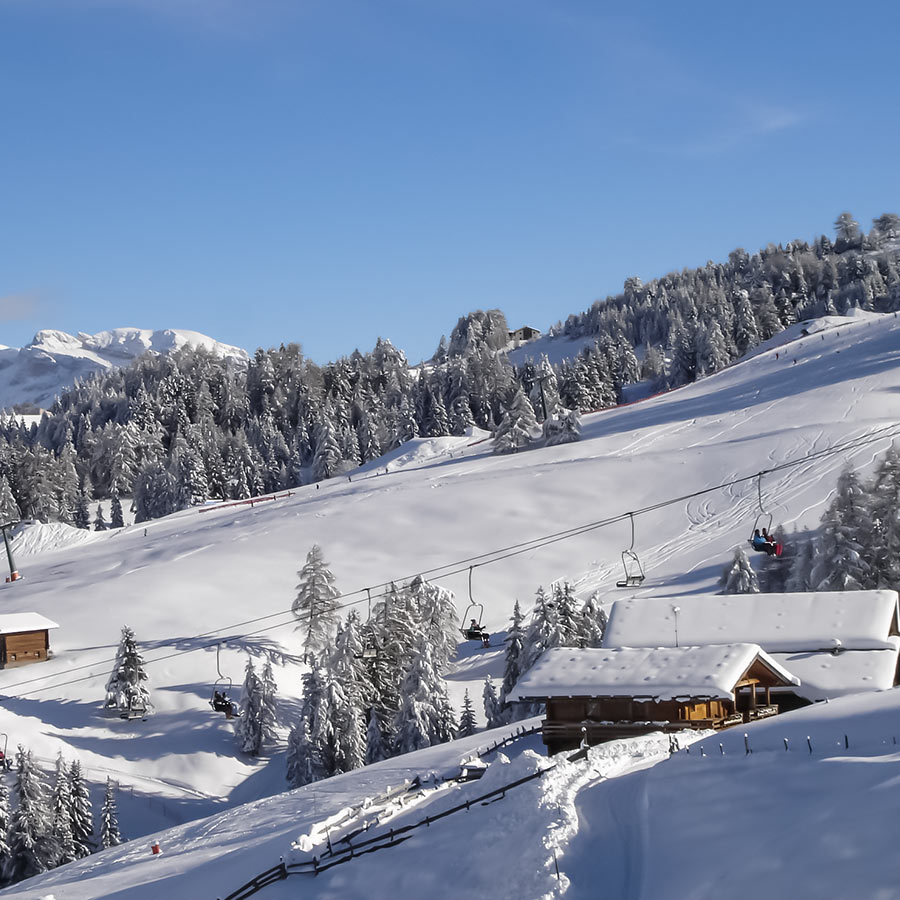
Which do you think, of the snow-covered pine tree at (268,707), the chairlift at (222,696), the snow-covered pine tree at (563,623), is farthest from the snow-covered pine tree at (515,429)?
the snow-covered pine tree at (268,707)

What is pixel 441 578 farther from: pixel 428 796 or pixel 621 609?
pixel 428 796

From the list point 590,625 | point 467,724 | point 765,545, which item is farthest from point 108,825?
point 765,545

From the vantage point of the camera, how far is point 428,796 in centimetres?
2261

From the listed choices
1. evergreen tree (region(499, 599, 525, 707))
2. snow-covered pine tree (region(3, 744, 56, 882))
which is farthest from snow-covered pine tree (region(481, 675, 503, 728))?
snow-covered pine tree (region(3, 744, 56, 882))

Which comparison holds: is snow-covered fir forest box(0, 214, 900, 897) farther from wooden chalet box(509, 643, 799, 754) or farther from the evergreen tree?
wooden chalet box(509, 643, 799, 754)

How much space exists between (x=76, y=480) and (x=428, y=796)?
123294mm

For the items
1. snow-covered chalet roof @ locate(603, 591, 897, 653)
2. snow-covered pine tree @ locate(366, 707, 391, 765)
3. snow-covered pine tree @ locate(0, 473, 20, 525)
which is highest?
snow-covered pine tree @ locate(0, 473, 20, 525)

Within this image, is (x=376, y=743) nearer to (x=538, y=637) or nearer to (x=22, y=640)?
(x=538, y=637)

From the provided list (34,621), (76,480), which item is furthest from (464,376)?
(34,621)

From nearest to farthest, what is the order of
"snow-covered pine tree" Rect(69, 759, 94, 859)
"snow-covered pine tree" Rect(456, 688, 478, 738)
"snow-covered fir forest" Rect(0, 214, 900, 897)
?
"snow-covered pine tree" Rect(69, 759, 94, 859) → "snow-covered pine tree" Rect(456, 688, 478, 738) → "snow-covered fir forest" Rect(0, 214, 900, 897)

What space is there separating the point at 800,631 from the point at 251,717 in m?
26.6

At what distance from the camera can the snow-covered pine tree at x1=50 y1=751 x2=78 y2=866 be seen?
134 ft

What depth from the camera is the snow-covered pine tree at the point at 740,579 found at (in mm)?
54594

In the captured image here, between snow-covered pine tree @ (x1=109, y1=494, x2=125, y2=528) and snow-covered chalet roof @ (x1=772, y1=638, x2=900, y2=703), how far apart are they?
104 m
